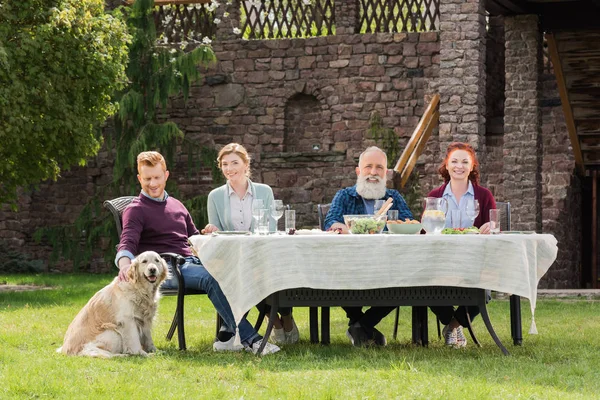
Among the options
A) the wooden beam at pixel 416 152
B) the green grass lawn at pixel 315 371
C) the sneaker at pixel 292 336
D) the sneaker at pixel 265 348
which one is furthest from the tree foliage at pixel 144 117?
the sneaker at pixel 265 348

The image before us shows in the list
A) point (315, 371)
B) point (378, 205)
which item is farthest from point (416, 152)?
point (315, 371)

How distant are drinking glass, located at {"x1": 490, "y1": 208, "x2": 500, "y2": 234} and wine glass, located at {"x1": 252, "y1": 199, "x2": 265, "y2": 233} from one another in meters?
1.28

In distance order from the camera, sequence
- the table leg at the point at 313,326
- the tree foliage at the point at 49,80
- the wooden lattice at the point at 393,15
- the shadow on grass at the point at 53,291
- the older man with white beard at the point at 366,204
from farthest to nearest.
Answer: the wooden lattice at the point at 393,15 < the tree foliage at the point at 49,80 < the shadow on grass at the point at 53,291 < the table leg at the point at 313,326 < the older man with white beard at the point at 366,204

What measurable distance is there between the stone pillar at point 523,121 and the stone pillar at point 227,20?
16.0ft

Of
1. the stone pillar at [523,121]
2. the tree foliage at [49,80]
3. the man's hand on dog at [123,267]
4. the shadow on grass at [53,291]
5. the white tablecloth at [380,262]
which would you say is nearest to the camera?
the white tablecloth at [380,262]

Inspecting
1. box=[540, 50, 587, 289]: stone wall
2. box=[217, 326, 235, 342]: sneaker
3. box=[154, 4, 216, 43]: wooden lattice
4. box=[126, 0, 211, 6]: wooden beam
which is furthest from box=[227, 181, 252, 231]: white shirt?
box=[154, 4, 216, 43]: wooden lattice

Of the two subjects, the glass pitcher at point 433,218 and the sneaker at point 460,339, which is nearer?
the glass pitcher at point 433,218

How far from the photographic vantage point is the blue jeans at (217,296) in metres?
6.66

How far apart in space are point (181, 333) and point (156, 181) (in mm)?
915

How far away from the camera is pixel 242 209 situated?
23.5ft

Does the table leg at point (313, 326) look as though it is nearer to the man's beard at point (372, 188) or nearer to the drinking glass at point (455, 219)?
the man's beard at point (372, 188)

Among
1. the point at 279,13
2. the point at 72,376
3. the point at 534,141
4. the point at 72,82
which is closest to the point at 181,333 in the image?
the point at 72,376

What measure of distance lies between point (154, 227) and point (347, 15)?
1040 cm

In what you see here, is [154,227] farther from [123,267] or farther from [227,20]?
[227,20]
